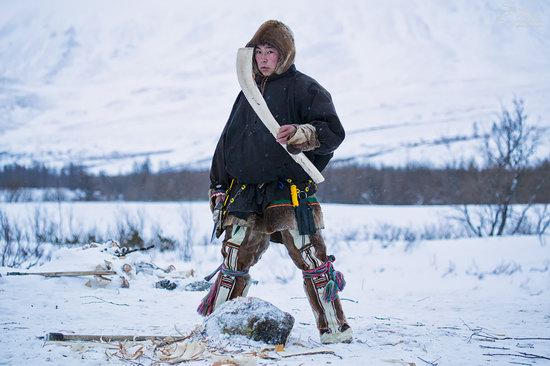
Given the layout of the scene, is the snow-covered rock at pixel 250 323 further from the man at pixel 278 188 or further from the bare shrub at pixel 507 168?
the bare shrub at pixel 507 168

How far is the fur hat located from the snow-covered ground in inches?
61.2

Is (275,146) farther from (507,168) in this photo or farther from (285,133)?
(507,168)

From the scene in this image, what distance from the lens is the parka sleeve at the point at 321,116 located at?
290 centimetres

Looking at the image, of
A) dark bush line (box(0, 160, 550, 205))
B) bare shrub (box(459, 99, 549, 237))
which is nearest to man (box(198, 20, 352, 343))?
bare shrub (box(459, 99, 549, 237))

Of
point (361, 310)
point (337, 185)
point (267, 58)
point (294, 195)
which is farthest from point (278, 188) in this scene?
point (337, 185)

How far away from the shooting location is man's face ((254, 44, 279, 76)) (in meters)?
3.11

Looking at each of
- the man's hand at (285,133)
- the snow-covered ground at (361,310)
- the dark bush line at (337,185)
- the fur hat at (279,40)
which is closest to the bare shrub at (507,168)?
the snow-covered ground at (361,310)

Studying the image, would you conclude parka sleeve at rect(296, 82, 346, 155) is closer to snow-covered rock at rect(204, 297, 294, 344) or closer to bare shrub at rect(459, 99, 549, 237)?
snow-covered rock at rect(204, 297, 294, 344)

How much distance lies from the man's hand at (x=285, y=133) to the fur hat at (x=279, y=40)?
0.51 m

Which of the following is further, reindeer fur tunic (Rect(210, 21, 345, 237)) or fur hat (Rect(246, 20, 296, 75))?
fur hat (Rect(246, 20, 296, 75))

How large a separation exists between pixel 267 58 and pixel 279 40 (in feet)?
0.40

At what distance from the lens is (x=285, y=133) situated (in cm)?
277

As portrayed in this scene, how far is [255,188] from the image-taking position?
122 inches

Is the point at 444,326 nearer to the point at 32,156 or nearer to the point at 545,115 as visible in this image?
the point at 545,115
